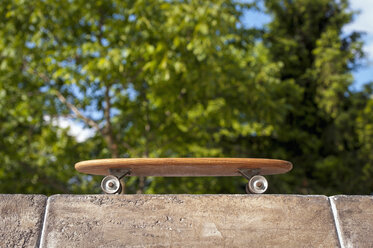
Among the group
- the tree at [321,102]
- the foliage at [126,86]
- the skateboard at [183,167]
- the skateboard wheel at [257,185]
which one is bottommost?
the skateboard wheel at [257,185]

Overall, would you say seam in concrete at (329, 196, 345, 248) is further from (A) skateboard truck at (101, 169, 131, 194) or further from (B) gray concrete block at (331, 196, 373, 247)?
(A) skateboard truck at (101, 169, 131, 194)

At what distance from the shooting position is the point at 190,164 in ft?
9.23

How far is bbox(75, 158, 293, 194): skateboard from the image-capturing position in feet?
9.23

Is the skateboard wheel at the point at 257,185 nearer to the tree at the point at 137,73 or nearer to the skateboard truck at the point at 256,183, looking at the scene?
the skateboard truck at the point at 256,183

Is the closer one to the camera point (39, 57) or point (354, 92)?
point (39, 57)

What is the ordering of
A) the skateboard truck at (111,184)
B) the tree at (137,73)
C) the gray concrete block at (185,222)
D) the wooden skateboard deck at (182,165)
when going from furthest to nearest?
the tree at (137,73) < the skateboard truck at (111,184) < the wooden skateboard deck at (182,165) < the gray concrete block at (185,222)

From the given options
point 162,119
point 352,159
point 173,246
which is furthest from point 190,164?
point 352,159

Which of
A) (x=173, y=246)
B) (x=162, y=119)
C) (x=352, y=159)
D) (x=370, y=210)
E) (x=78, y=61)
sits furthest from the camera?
(x=352, y=159)

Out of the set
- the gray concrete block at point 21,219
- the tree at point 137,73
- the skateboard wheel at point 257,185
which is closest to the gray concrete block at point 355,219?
Result: the skateboard wheel at point 257,185

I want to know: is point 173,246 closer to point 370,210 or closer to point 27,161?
point 370,210

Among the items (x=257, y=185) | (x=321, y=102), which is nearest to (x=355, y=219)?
(x=257, y=185)

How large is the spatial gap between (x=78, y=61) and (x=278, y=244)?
7061mm

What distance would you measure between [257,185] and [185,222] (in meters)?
0.66

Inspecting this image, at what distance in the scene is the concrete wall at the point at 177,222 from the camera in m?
2.51
